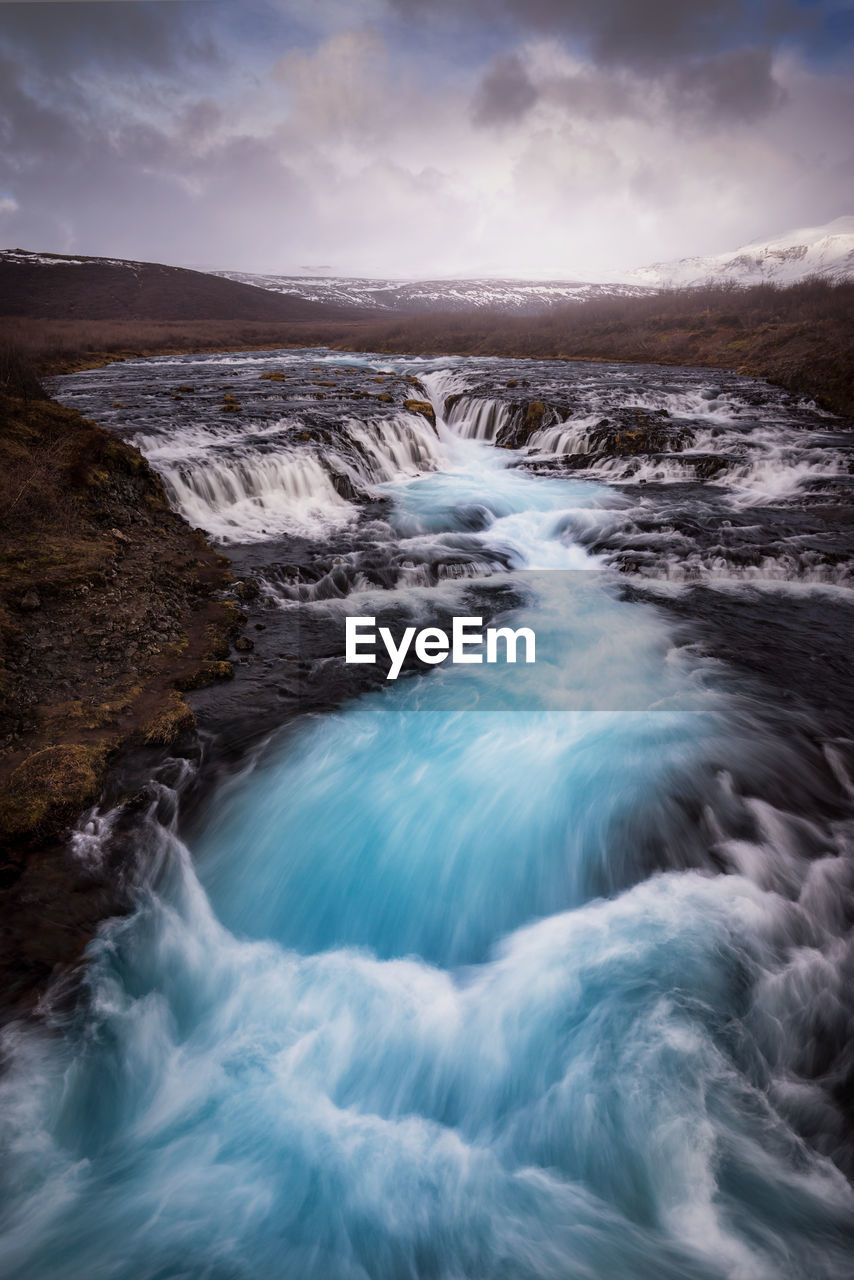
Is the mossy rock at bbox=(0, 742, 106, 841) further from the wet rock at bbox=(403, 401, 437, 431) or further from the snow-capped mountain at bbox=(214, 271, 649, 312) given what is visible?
the snow-capped mountain at bbox=(214, 271, 649, 312)

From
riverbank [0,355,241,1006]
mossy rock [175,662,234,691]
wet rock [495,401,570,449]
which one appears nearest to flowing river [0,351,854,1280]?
mossy rock [175,662,234,691]

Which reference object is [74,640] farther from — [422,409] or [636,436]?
[422,409]

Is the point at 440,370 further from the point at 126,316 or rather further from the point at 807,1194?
the point at 126,316

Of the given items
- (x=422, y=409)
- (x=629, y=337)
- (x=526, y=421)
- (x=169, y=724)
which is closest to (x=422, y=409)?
(x=422, y=409)

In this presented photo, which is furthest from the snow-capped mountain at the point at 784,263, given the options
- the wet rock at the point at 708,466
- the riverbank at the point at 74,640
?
the riverbank at the point at 74,640

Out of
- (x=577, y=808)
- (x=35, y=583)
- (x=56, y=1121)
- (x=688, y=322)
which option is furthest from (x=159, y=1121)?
(x=688, y=322)
